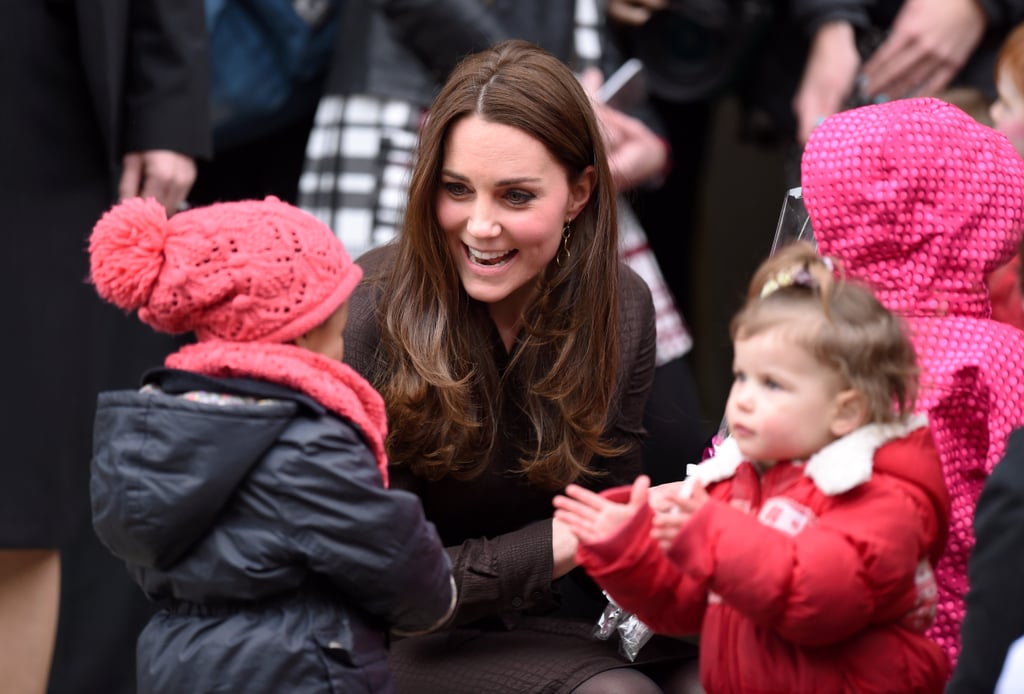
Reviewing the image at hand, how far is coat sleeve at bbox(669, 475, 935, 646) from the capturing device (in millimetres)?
1704

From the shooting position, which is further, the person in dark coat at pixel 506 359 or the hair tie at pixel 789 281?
the person in dark coat at pixel 506 359

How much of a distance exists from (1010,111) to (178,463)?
1.77m

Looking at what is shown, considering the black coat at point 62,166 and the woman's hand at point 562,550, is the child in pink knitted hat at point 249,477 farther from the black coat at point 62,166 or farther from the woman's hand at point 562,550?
the black coat at point 62,166

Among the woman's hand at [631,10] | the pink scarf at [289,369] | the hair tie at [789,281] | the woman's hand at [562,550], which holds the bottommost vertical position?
the woman's hand at [562,550]

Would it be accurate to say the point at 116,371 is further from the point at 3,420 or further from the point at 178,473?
the point at 178,473

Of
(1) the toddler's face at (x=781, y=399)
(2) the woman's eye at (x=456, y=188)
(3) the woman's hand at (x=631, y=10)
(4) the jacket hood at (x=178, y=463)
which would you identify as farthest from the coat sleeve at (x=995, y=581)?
(3) the woman's hand at (x=631, y=10)

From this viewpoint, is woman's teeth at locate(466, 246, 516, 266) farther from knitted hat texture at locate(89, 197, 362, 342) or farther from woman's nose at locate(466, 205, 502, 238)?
knitted hat texture at locate(89, 197, 362, 342)

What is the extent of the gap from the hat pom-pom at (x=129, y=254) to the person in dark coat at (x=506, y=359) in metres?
0.52

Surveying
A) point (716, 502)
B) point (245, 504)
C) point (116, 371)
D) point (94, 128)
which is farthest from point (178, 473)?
point (116, 371)

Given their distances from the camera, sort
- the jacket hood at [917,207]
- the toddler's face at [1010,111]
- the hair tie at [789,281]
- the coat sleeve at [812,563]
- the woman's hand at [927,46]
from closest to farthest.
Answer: the coat sleeve at [812,563] < the hair tie at [789,281] < the jacket hood at [917,207] < the toddler's face at [1010,111] < the woman's hand at [927,46]

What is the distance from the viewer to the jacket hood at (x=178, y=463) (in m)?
1.87

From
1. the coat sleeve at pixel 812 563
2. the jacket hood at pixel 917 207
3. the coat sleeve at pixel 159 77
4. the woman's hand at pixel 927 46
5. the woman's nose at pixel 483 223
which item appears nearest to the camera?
the coat sleeve at pixel 812 563

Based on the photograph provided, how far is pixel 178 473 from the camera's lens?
74.1 inches

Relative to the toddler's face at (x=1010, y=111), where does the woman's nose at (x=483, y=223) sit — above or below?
below
